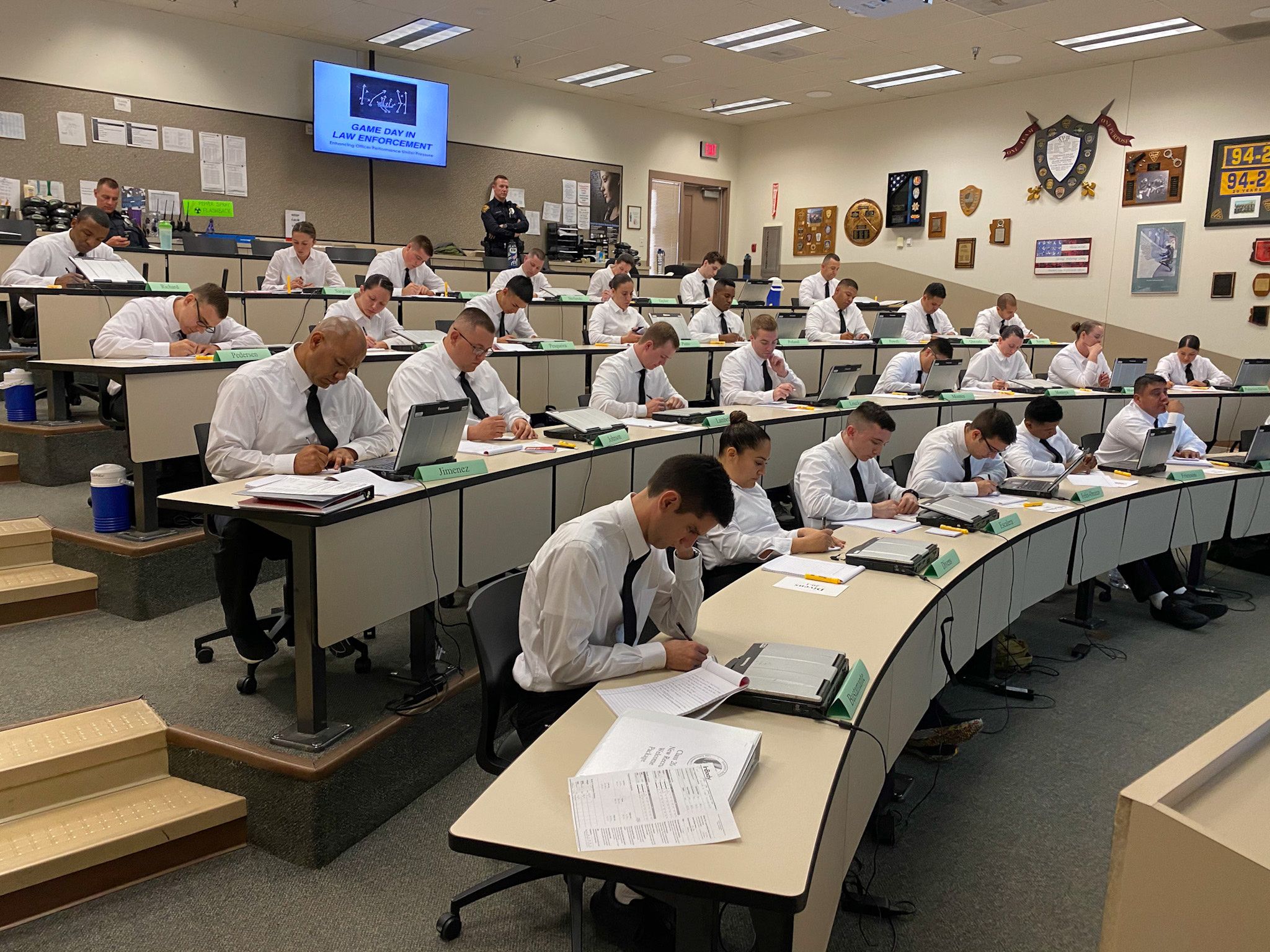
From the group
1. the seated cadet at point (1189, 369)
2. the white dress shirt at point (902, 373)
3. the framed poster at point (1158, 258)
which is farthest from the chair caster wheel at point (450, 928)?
the framed poster at point (1158, 258)

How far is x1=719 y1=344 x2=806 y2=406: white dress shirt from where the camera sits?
5645 mm

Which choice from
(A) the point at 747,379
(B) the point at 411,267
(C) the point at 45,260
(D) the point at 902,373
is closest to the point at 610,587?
(A) the point at 747,379

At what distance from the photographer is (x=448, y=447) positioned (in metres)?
3.08

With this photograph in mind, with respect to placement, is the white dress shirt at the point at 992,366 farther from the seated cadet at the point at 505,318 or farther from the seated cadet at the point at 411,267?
the seated cadet at the point at 411,267

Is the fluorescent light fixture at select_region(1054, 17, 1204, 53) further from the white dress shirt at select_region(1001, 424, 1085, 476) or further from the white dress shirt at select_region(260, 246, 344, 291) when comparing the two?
the white dress shirt at select_region(260, 246, 344, 291)

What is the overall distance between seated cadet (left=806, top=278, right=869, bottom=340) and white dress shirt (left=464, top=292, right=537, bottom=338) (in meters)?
2.73

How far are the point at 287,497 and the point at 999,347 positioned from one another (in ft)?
21.0

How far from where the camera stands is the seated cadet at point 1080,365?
744 centimetres

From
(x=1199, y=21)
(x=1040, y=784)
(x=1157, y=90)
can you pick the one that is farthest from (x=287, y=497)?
(x=1157, y=90)

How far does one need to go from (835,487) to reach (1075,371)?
15.9ft

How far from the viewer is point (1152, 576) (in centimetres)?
475

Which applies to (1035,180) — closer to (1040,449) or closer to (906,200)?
(906,200)

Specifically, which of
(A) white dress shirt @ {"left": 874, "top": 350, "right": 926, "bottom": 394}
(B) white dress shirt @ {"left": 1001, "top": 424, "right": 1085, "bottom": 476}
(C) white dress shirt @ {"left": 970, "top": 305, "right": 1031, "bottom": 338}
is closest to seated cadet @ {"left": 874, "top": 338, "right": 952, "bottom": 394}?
(A) white dress shirt @ {"left": 874, "top": 350, "right": 926, "bottom": 394}

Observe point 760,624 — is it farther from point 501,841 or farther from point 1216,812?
point 1216,812
